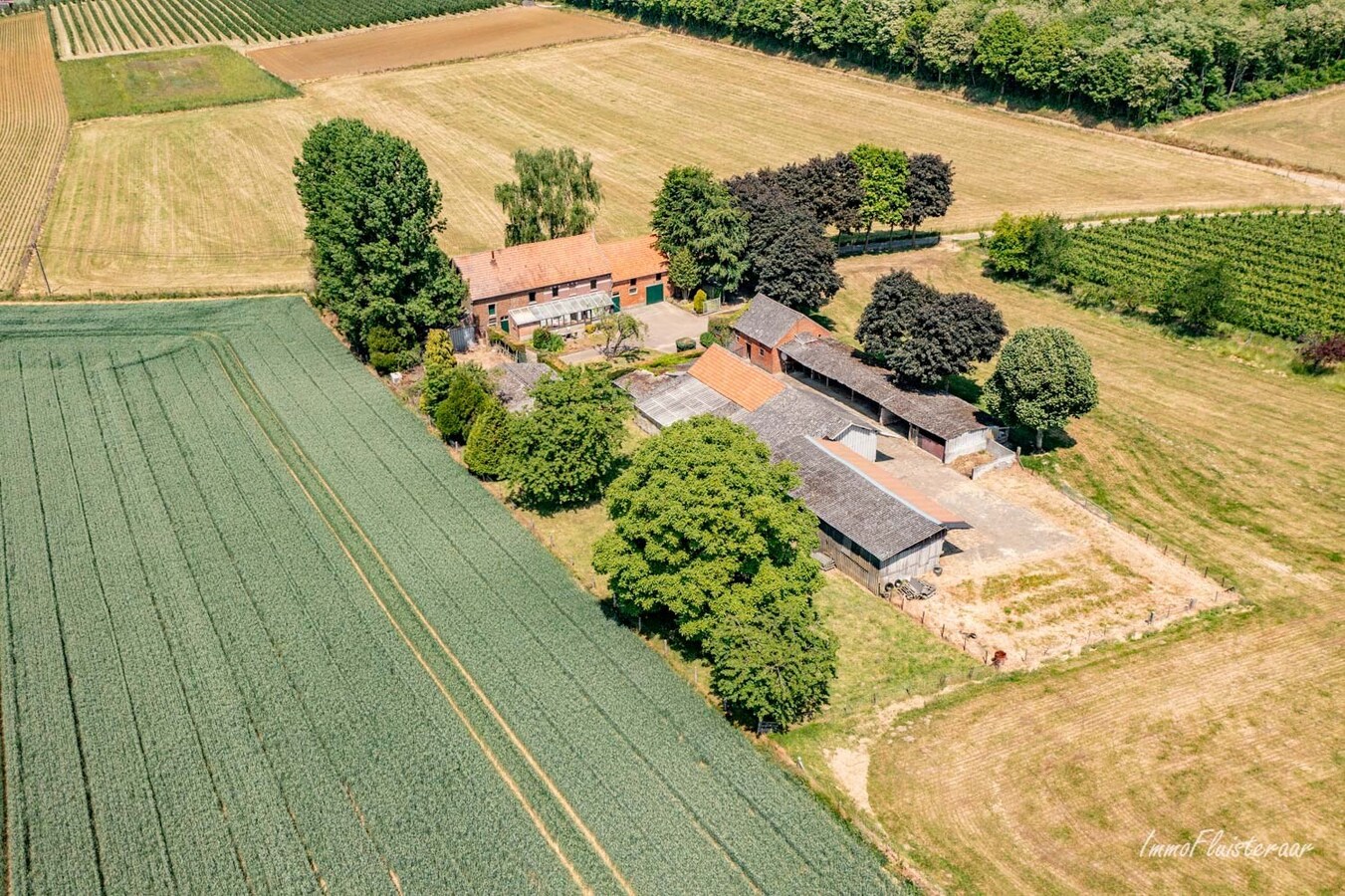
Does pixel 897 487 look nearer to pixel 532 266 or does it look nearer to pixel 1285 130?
pixel 532 266

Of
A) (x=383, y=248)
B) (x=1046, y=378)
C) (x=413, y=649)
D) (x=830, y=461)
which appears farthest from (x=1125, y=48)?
(x=413, y=649)

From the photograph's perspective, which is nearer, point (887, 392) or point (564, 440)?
point (564, 440)

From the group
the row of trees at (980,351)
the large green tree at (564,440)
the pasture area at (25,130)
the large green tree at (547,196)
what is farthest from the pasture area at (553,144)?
the large green tree at (564,440)

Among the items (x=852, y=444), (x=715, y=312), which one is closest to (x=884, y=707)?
(x=852, y=444)

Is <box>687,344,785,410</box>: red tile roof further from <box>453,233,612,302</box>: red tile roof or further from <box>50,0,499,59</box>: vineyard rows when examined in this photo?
<box>50,0,499,59</box>: vineyard rows

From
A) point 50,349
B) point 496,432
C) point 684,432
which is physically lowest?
point 50,349

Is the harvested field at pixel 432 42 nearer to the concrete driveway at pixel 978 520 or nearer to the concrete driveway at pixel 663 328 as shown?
the concrete driveway at pixel 663 328

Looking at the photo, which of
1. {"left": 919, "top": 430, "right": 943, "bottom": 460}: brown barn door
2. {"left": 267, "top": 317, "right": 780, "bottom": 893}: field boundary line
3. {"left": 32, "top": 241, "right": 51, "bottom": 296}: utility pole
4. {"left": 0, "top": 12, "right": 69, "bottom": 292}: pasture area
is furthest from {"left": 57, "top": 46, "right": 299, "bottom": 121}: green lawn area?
{"left": 919, "top": 430, "right": 943, "bottom": 460}: brown barn door

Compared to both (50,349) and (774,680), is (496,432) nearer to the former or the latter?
(774,680)
